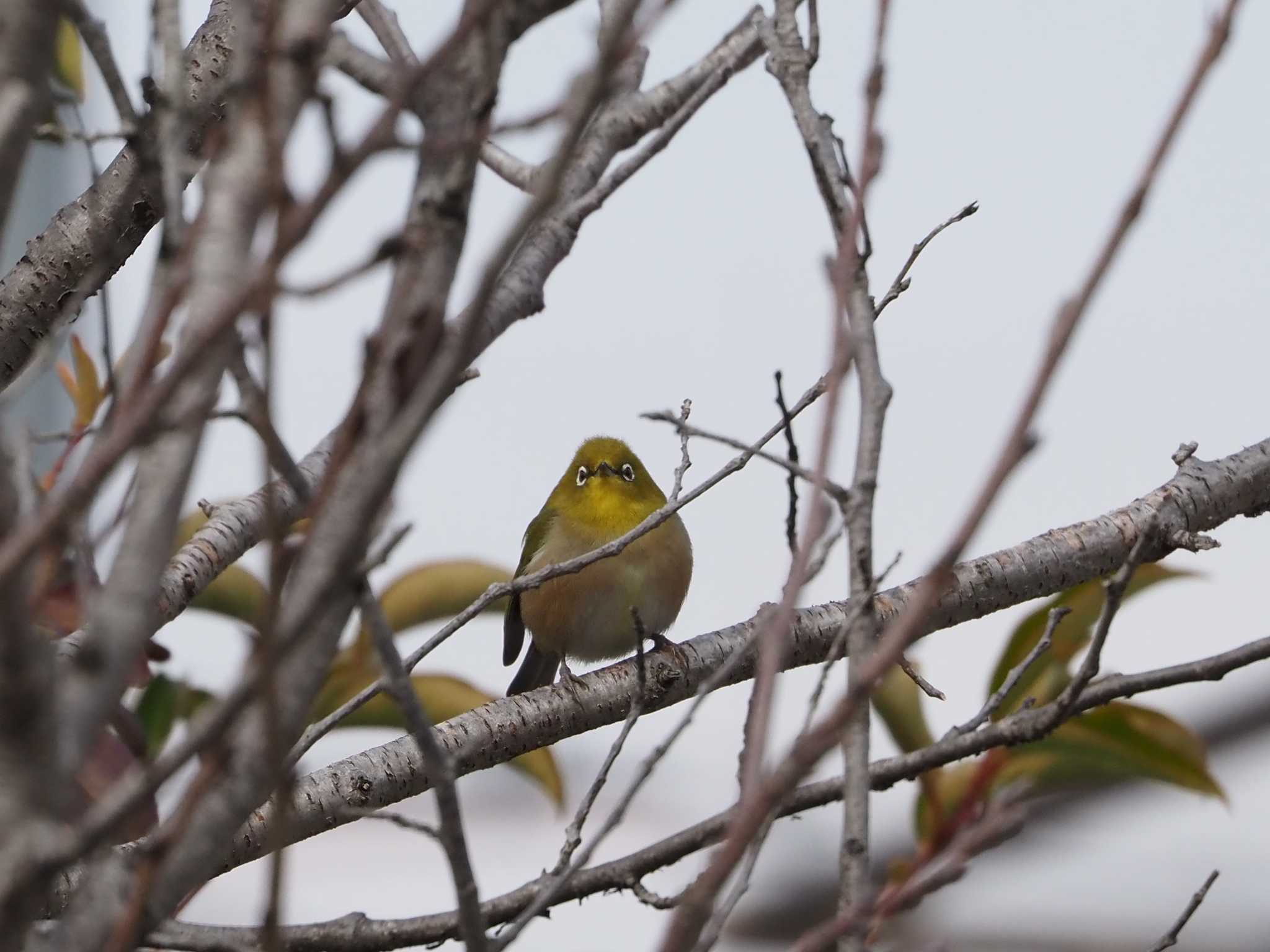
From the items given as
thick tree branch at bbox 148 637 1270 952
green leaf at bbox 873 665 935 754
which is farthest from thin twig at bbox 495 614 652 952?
green leaf at bbox 873 665 935 754

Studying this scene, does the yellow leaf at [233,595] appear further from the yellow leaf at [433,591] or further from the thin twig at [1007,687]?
the thin twig at [1007,687]

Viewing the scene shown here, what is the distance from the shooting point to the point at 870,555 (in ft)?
5.77

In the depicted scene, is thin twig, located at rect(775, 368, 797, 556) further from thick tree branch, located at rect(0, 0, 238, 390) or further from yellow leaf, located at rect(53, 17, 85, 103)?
yellow leaf, located at rect(53, 17, 85, 103)

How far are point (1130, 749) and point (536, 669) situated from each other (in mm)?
2847

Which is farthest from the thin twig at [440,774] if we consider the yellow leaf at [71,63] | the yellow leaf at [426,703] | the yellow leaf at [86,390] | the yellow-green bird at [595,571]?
the yellow-green bird at [595,571]

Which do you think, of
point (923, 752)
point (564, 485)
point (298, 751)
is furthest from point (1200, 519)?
point (564, 485)

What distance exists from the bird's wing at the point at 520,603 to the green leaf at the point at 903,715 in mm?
2241

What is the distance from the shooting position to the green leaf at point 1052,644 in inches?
139

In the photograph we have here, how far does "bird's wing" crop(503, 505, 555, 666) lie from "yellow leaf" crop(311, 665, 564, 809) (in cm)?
158

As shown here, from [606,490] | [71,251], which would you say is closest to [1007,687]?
[71,251]

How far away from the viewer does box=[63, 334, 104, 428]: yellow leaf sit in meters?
3.60

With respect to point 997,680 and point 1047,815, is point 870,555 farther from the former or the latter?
point 1047,815

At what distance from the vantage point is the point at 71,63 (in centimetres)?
397

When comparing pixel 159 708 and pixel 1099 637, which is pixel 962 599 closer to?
pixel 1099 637
